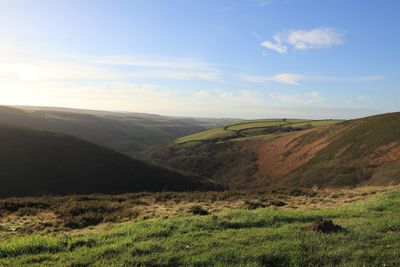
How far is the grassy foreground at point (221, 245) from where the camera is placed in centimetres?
1042

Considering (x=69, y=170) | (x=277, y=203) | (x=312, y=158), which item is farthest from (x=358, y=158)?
(x=277, y=203)

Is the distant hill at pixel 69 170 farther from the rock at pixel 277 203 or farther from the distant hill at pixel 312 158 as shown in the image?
the rock at pixel 277 203

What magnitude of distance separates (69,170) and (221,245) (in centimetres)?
4903

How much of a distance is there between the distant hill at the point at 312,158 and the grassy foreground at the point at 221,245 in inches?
1033

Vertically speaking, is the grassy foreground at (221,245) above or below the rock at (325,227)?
below

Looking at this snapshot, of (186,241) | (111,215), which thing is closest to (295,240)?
(186,241)

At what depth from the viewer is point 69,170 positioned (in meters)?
57.3

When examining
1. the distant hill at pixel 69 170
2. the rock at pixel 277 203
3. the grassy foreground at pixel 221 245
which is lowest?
the distant hill at pixel 69 170

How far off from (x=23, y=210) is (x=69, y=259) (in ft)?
37.5

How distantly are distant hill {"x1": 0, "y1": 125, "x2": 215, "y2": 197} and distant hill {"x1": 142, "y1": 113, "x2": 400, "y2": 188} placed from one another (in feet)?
46.3

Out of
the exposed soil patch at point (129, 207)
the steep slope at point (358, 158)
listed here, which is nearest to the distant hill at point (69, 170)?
the steep slope at point (358, 158)

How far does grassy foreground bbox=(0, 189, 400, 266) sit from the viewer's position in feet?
34.2

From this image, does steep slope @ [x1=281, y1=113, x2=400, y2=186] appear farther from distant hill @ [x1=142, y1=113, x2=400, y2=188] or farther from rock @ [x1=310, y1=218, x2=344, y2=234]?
rock @ [x1=310, y1=218, x2=344, y2=234]

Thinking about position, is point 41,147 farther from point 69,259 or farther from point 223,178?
point 69,259
